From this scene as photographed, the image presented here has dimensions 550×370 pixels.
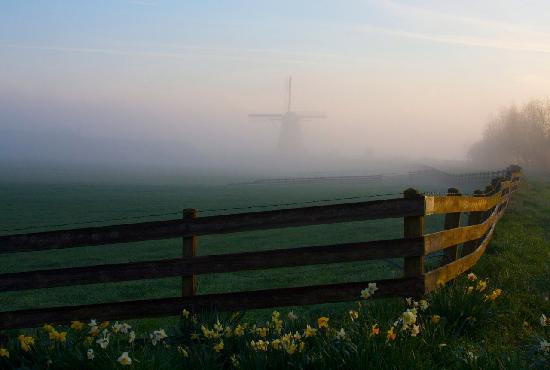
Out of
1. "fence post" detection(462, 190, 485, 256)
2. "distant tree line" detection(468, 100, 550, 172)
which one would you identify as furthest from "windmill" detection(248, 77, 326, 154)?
"fence post" detection(462, 190, 485, 256)

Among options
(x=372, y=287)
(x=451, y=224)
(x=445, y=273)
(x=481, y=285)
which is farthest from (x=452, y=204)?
(x=372, y=287)

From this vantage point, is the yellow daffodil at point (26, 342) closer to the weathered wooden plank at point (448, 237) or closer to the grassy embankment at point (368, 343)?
the grassy embankment at point (368, 343)

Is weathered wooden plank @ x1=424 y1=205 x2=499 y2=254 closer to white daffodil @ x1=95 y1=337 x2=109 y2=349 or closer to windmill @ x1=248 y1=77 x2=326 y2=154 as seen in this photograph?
white daffodil @ x1=95 y1=337 x2=109 y2=349

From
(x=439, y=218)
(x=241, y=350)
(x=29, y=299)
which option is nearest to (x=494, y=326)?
(x=241, y=350)

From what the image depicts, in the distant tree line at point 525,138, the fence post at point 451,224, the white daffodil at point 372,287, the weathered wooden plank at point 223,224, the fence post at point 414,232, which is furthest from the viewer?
the distant tree line at point 525,138

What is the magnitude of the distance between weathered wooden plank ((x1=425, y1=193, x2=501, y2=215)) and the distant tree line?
81687mm

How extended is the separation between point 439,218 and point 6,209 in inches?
1371

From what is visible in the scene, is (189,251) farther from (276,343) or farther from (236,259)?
(276,343)

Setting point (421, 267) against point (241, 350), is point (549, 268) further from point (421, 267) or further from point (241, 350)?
point (241, 350)

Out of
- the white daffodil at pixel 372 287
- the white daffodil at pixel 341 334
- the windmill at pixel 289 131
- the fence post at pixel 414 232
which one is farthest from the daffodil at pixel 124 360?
the windmill at pixel 289 131

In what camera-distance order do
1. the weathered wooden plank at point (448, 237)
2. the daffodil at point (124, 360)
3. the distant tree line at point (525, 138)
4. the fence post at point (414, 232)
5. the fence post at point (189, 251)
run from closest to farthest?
the daffodil at point (124, 360)
the fence post at point (414, 232)
the weathered wooden plank at point (448, 237)
the fence post at point (189, 251)
the distant tree line at point (525, 138)

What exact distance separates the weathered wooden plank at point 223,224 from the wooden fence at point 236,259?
1 cm

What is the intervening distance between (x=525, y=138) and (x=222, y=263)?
95038 millimetres

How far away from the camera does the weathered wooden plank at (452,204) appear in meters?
6.93
